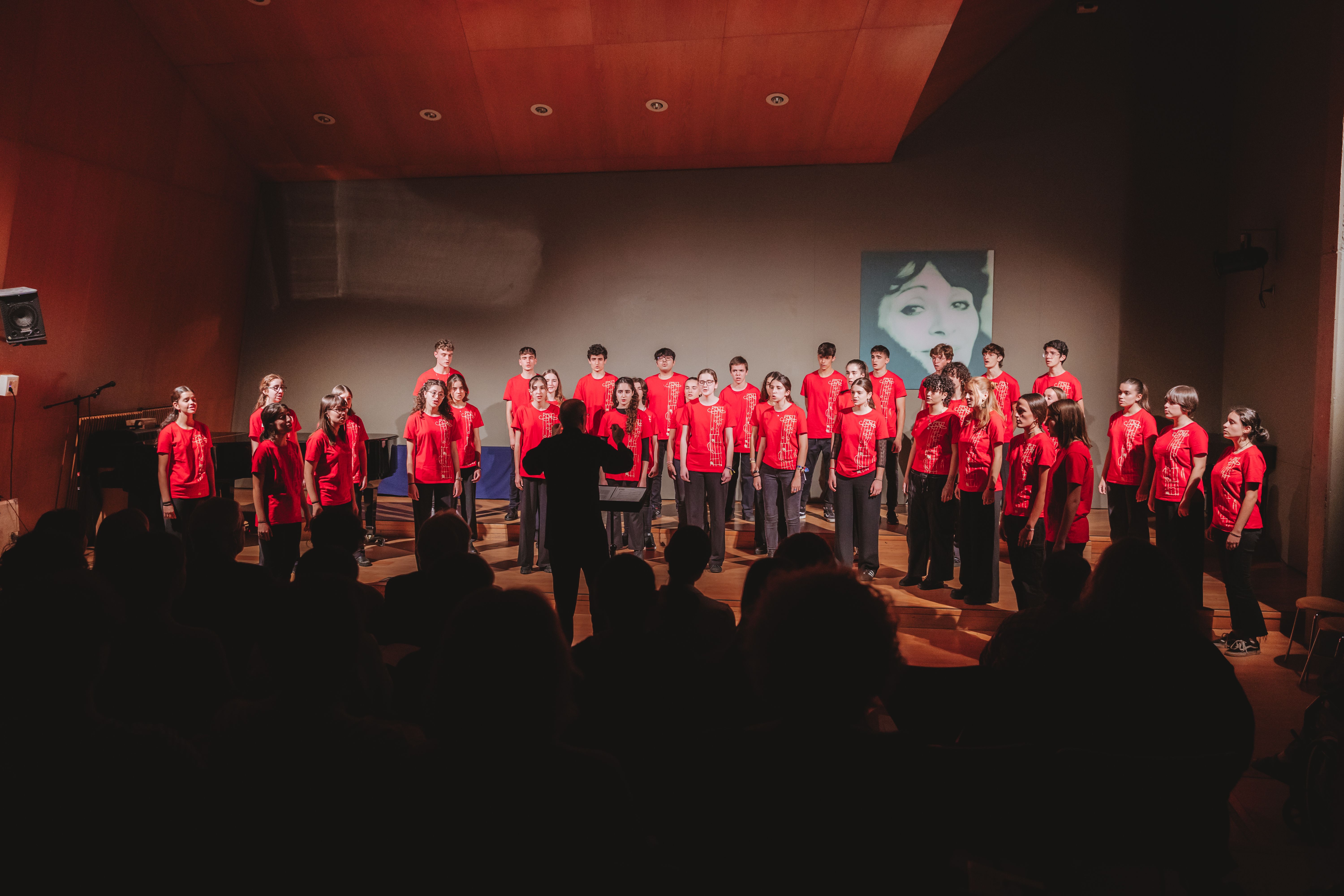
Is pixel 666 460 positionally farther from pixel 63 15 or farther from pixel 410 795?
pixel 63 15

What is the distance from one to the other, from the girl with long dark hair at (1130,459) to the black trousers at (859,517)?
162 cm

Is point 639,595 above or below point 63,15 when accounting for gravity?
below

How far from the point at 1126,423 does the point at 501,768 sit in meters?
5.31

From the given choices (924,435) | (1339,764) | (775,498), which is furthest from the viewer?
(775,498)

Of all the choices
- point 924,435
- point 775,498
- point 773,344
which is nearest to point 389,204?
point 773,344

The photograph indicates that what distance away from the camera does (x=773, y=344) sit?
26.9 feet

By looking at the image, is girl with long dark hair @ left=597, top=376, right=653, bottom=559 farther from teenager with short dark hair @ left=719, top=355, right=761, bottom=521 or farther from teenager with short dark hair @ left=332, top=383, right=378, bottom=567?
teenager with short dark hair @ left=332, top=383, right=378, bottom=567

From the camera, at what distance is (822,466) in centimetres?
768

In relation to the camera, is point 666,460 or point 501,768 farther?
point 666,460

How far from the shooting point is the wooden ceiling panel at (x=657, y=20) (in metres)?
6.11

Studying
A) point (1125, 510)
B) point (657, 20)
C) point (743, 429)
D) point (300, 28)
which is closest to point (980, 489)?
point (1125, 510)

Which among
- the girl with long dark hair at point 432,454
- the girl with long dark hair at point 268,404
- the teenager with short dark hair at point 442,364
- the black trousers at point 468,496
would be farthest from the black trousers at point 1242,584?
the teenager with short dark hair at point 442,364

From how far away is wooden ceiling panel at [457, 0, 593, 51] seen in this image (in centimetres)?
614

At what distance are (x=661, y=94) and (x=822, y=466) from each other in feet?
12.3
